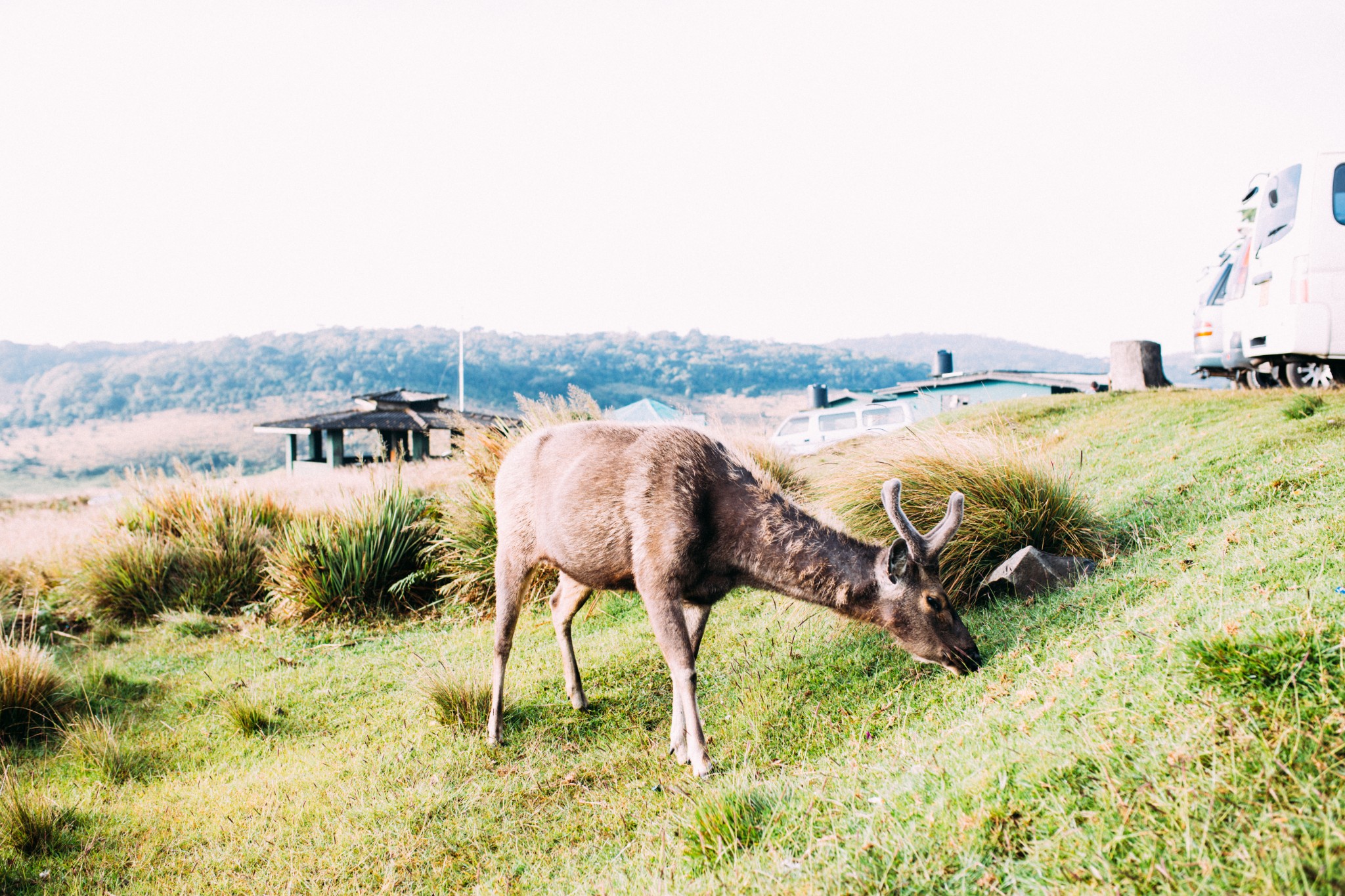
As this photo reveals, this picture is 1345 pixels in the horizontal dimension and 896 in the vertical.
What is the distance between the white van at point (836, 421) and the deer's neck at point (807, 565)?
14.2 metres

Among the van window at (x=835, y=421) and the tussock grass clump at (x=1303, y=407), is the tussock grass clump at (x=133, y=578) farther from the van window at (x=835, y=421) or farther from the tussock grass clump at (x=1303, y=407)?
the van window at (x=835, y=421)

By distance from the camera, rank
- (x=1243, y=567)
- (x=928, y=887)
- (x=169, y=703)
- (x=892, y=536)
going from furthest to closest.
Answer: (x=169, y=703), (x=892, y=536), (x=1243, y=567), (x=928, y=887)

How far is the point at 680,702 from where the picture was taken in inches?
171

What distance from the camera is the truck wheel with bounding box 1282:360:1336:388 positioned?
1087cm

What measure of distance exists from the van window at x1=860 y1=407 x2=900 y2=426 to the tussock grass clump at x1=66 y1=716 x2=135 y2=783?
1709 cm

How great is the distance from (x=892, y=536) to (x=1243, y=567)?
8.01 feet

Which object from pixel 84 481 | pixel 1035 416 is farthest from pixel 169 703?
pixel 84 481

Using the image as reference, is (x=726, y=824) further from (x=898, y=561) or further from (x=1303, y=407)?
(x=1303, y=407)

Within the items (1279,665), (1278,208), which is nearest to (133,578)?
(1279,665)

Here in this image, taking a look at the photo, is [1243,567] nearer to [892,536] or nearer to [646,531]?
[892,536]

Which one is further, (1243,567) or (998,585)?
(998,585)

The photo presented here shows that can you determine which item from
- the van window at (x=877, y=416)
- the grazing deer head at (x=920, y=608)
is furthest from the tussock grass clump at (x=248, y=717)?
the van window at (x=877, y=416)

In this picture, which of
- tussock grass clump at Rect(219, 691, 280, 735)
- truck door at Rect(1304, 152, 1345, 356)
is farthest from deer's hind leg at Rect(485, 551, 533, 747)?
truck door at Rect(1304, 152, 1345, 356)

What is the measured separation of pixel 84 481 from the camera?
220 ft
